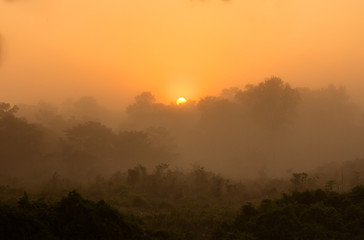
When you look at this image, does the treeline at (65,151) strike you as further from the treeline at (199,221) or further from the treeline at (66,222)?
the treeline at (66,222)

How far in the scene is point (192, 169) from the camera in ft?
165

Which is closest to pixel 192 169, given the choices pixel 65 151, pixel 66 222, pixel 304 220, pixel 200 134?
pixel 65 151

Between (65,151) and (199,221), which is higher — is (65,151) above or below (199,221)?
above

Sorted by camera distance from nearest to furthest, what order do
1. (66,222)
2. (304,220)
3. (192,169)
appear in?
1. (66,222)
2. (304,220)
3. (192,169)

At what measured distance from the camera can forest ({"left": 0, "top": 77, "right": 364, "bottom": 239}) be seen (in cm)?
1619

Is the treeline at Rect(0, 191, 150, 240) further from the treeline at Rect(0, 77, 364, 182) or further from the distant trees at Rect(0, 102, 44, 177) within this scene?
the distant trees at Rect(0, 102, 44, 177)

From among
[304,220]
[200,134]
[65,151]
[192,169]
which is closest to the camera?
[304,220]

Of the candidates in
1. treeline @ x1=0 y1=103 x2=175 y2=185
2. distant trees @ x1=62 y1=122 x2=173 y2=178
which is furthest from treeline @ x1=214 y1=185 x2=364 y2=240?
distant trees @ x1=62 y1=122 x2=173 y2=178

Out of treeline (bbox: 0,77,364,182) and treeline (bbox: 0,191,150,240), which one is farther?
treeline (bbox: 0,77,364,182)

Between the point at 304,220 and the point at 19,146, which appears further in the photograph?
the point at 19,146

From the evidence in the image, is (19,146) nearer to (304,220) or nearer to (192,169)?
(192,169)

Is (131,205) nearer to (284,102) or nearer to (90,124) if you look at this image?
(90,124)

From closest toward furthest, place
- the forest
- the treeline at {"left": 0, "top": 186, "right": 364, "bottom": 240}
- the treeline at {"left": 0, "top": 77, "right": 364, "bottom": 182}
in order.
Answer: the treeline at {"left": 0, "top": 186, "right": 364, "bottom": 240}
the forest
the treeline at {"left": 0, "top": 77, "right": 364, "bottom": 182}

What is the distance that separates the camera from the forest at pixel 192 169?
1619 cm
